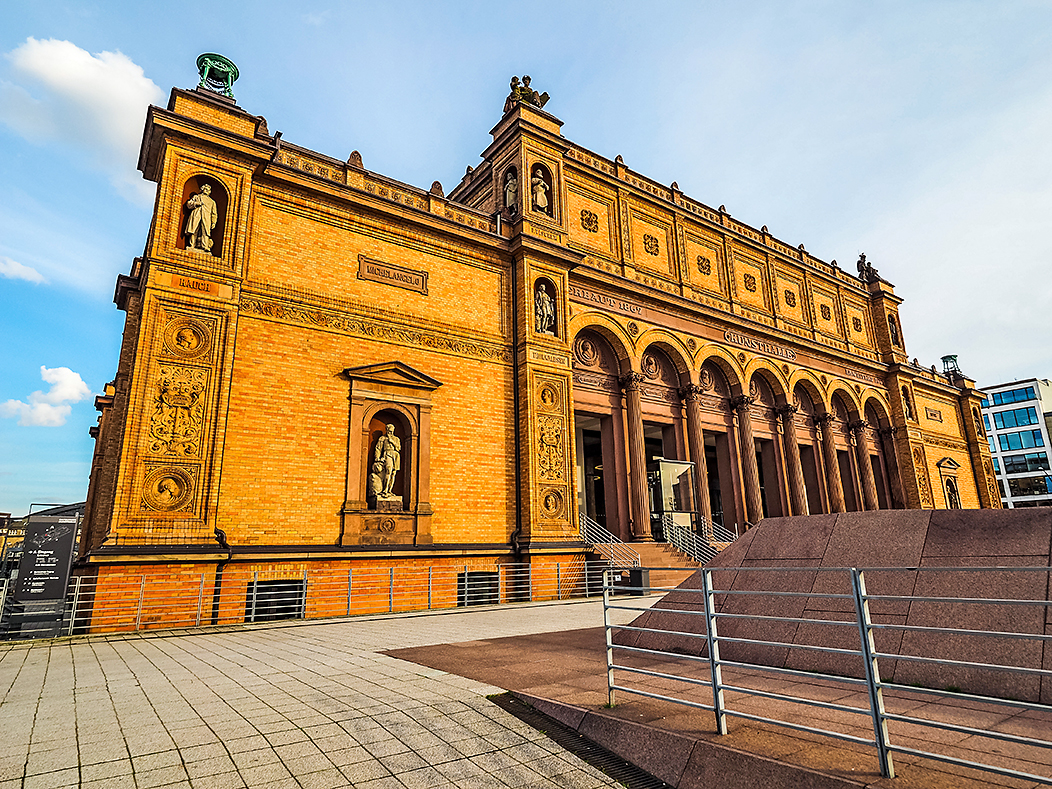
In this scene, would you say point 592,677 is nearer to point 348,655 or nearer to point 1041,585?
point 348,655

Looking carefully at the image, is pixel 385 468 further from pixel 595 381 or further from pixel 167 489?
pixel 595 381

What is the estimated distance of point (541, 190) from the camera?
1984 centimetres

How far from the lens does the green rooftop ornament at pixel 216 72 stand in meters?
15.4

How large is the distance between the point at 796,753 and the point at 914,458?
33561mm

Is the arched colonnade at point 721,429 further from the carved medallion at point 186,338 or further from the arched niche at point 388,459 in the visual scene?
the carved medallion at point 186,338

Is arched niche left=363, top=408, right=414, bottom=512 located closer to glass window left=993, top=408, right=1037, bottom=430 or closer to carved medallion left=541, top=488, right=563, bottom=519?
carved medallion left=541, top=488, right=563, bottom=519

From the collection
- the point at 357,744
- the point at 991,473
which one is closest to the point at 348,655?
the point at 357,744

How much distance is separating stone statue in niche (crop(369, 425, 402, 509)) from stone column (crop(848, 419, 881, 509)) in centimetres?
2427

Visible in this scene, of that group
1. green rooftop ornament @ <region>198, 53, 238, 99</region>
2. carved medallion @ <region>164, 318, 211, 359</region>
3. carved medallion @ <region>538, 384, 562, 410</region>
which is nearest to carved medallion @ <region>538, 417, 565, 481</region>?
carved medallion @ <region>538, 384, 562, 410</region>

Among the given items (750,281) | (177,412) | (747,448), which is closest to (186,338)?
(177,412)

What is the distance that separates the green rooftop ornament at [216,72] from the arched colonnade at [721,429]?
11.8 meters

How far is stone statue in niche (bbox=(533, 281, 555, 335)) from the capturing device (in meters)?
18.1

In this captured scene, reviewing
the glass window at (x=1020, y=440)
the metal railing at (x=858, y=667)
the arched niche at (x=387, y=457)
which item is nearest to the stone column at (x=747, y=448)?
the arched niche at (x=387, y=457)

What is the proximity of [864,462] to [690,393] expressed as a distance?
42.1ft
